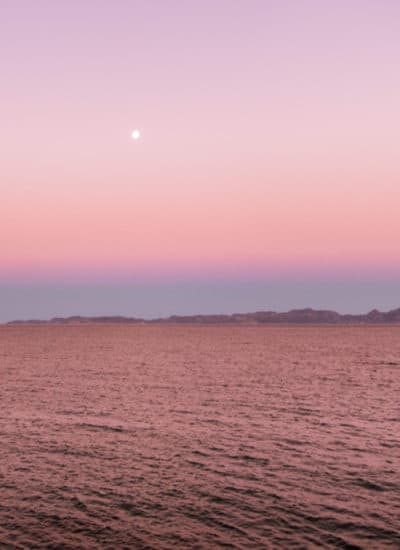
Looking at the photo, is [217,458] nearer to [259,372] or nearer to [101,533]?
[101,533]

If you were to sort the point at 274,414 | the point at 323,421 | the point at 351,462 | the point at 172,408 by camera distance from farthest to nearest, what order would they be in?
1. the point at 172,408
2. the point at 274,414
3. the point at 323,421
4. the point at 351,462

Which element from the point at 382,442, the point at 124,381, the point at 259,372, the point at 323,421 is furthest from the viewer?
the point at 259,372

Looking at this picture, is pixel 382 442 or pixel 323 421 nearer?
pixel 382 442

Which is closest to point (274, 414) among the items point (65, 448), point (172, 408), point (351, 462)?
point (172, 408)

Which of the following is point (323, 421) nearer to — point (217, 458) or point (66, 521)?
point (217, 458)

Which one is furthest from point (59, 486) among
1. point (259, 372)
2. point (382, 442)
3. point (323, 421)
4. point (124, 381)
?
point (259, 372)

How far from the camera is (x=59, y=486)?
28.3 m

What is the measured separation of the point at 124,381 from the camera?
81.3 m

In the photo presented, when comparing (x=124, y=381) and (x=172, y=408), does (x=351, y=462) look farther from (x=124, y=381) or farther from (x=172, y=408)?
(x=124, y=381)

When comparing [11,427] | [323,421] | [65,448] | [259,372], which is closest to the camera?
[65,448]

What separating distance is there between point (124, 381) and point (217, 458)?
4922 cm

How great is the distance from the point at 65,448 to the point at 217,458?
1136 cm

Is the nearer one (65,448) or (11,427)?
(65,448)

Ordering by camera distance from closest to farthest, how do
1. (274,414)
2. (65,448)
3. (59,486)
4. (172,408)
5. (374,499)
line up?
(374,499) < (59,486) < (65,448) < (274,414) < (172,408)
